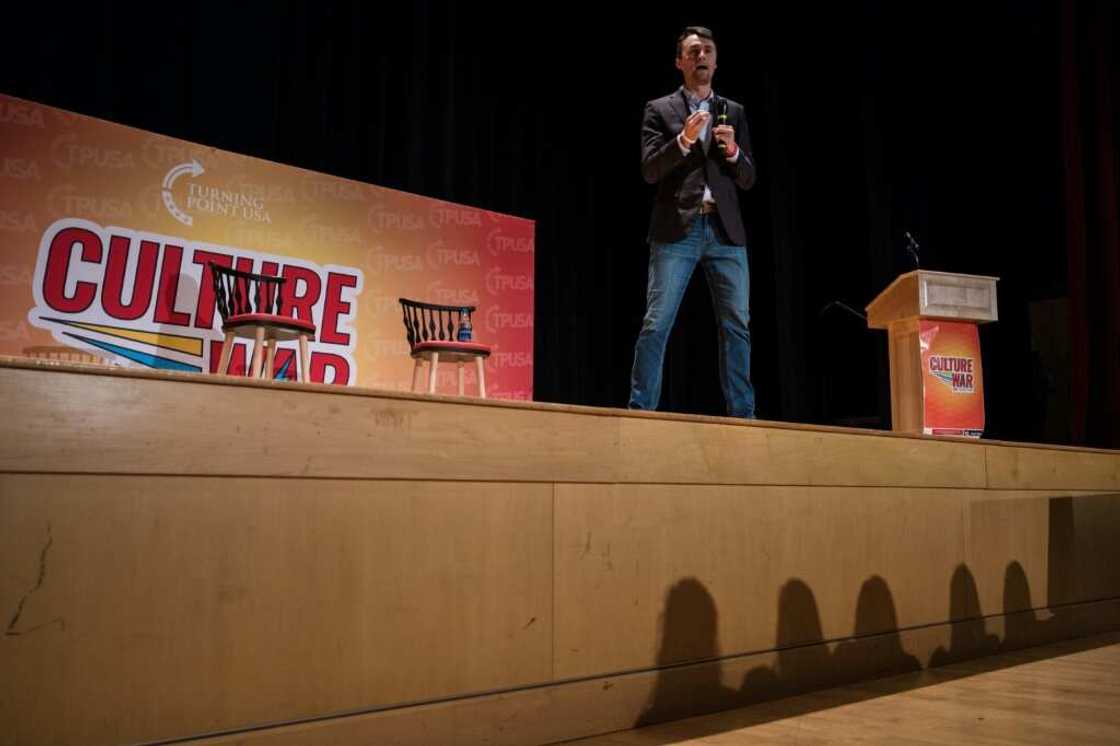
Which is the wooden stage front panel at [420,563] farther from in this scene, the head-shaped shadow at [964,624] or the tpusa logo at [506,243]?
the tpusa logo at [506,243]

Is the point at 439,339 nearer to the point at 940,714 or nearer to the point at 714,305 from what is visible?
the point at 714,305

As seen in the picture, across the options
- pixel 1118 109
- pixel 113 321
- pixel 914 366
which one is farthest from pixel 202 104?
pixel 1118 109

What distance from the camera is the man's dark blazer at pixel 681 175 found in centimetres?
251

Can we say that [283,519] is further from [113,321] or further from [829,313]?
[829,313]

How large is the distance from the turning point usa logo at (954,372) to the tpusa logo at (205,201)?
300cm

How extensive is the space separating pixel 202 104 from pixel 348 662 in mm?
3764

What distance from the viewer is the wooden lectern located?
3.14 meters

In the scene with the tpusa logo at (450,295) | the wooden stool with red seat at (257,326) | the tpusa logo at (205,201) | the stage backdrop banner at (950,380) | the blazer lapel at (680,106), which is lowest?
the stage backdrop banner at (950,380)

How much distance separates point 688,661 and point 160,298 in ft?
10.4

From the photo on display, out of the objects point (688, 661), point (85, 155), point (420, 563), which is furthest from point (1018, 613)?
point (85, 155)

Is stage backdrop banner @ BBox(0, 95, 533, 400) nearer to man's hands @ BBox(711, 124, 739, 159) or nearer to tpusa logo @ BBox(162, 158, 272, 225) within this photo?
tpusa logo @ BBox(162, 158, 272, 225)

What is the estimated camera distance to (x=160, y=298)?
4.15 m

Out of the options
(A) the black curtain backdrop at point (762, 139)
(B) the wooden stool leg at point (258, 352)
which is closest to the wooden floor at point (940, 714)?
(B) the wooden stool leg at point (258, 352)

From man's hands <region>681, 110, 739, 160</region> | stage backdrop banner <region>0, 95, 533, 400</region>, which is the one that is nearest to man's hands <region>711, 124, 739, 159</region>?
man's hands <region>681, 110, 739, 160</region>
